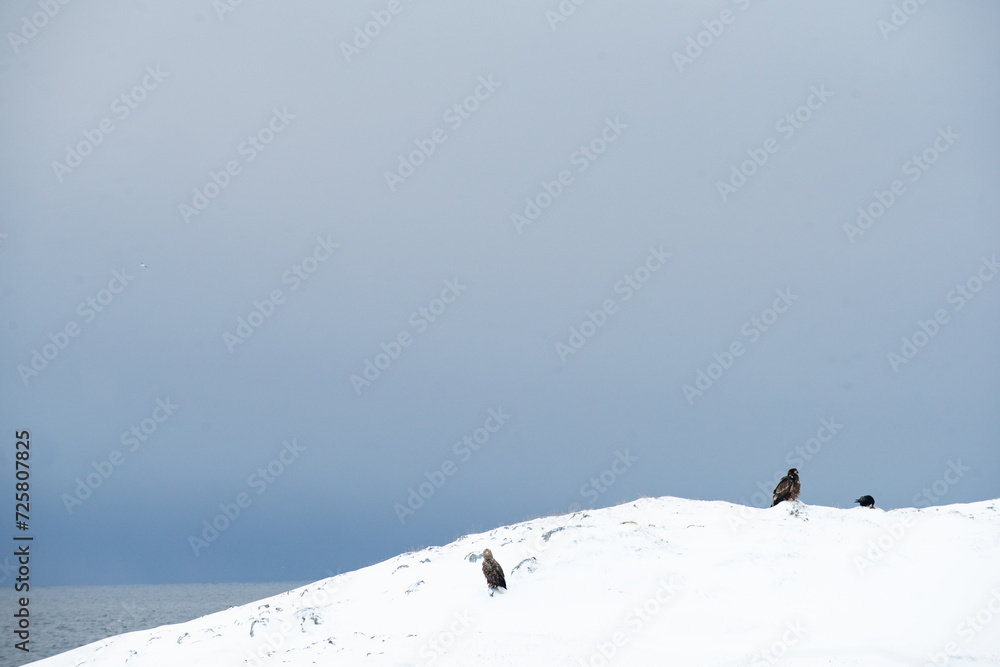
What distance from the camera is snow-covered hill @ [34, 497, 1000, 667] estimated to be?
44.7 ft

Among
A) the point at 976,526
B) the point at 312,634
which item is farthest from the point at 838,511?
the point at 312,634

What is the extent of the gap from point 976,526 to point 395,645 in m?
15.9

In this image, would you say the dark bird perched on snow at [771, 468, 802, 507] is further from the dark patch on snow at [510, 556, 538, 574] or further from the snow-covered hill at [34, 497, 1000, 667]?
the dark patch on snow at [510, 556, 538, 574]

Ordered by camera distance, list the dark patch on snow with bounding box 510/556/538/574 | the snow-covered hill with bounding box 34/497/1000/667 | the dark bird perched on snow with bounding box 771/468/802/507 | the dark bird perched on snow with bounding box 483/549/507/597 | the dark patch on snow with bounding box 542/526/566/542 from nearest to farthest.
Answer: the snow-covered hill with bounding box 34/497/1000/667
the dark bird perched on snow with bounding box 483/549/507/597
the dark patch on snow with bounding box 510/556/538/574
the dark patch on snow with bounding box 542/526/566/542
the dark bird perched on snow with bounding box 771/468/802/507

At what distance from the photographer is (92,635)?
6694 centimetres

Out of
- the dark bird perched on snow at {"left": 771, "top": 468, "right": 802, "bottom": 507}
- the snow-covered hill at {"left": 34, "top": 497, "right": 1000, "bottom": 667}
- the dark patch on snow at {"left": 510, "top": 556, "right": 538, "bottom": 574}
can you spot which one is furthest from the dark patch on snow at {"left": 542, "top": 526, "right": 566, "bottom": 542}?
the dark bird perched on snow at {"left": 771, "top": 468, "right": 802, "bottom": 507}

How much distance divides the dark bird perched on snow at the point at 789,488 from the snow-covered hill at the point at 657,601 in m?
1.26

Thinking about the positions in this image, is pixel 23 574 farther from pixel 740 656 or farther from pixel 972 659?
pixel 972 659

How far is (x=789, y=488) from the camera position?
23312 millimetres

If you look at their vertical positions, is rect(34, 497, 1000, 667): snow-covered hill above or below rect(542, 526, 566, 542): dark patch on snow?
below

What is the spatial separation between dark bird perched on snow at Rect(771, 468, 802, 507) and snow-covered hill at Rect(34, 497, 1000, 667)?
126 centimetres

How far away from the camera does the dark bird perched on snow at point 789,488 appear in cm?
2322

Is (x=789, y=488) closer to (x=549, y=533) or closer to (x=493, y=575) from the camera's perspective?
(x=549, y=533)

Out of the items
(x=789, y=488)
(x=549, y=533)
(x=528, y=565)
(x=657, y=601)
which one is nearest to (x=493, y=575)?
(x=528, y=565)
